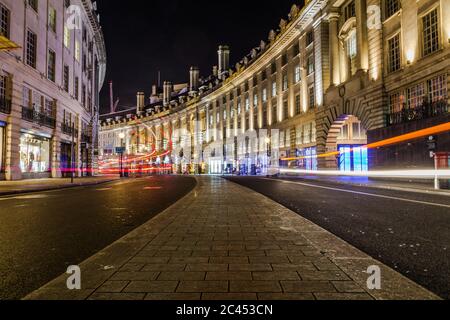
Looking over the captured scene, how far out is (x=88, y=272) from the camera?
3.45 metres

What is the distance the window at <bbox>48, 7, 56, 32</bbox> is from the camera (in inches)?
1200

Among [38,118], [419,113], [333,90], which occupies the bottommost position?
[419,113]

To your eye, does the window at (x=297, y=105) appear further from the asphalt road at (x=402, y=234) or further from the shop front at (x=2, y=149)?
the asphalt road at (x=402, y=234)

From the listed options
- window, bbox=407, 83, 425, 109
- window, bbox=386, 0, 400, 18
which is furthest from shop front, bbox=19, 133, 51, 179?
window, bbox=386, 0, 400, 18

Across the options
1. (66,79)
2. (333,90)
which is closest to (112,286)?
(333,90)

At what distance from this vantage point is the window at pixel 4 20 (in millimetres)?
23078

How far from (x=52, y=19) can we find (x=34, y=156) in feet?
41.3

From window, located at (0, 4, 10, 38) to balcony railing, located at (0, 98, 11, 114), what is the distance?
4.34 m

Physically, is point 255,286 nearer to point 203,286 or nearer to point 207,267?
point 203,286

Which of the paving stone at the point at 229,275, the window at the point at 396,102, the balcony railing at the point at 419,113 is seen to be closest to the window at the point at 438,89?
the balcony railing at the point at 419,113

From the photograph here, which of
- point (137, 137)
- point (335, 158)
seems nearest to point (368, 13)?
point (335, 158)

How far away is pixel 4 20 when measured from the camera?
77.3 ft

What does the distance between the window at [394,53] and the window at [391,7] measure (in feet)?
6.20
